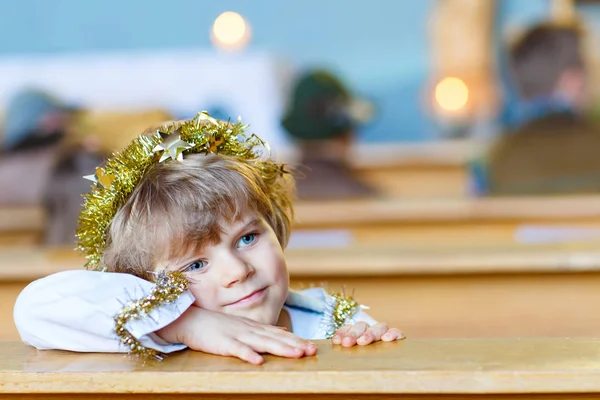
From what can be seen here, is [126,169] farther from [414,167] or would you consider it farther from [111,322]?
[414,167]

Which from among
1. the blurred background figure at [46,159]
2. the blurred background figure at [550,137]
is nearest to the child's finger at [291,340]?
the blurred background figure at [46,159]

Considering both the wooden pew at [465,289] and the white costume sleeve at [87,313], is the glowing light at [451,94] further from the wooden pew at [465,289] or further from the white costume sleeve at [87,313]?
the white costume sleeve at [87,313]

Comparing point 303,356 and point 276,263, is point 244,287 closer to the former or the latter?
point 276,263

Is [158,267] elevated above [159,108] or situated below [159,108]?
below

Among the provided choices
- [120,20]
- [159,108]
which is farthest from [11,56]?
[159,108]

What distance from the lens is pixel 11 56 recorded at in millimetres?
5691

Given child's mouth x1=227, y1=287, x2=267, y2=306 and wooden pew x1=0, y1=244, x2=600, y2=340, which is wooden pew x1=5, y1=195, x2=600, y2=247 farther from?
child's mouth x1=227, y1=287, x2=267, y2=306

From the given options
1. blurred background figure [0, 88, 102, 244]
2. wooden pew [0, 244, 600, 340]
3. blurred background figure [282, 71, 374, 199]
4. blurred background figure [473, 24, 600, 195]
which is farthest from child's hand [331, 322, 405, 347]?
blurred background figure [282, 71, 374, 199]

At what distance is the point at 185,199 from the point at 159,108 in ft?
11.5

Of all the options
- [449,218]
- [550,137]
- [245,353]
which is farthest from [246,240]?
[550,137]

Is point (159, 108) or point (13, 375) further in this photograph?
point (159, 108)

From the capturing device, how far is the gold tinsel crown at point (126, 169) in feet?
4.15

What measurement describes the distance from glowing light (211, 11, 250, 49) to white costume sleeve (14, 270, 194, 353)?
3970mm

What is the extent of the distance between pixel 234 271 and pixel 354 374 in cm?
33
